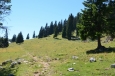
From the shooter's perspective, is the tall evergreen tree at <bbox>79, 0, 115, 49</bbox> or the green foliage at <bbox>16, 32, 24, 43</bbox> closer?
the tall evergreen tree at <bbox>79, 0, 115, 49</bbox>

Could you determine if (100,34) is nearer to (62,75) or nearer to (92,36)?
(92,36)

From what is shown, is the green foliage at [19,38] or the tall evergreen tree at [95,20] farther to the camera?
the green foliage at [19,38]

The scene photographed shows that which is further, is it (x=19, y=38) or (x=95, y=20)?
(x=19, y=38)

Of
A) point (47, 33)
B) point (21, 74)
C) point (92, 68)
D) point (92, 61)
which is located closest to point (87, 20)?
point (92, 61)

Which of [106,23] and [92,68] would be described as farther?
[106,23]

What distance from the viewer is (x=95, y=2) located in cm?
3788

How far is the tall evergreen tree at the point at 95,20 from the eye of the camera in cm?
3628

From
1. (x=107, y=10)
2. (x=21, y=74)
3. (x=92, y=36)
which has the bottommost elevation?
(x=21, y=74)

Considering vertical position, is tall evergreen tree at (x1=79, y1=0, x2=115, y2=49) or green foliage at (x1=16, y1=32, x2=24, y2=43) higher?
tall evergreen tree at (x1=79, y1=0, x2=115, y2=49)

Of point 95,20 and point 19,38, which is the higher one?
point 95,20

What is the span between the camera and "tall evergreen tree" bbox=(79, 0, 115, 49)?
3628 cm

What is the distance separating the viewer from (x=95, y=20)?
37125 mm

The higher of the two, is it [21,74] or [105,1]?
[105,1]

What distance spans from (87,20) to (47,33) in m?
159
